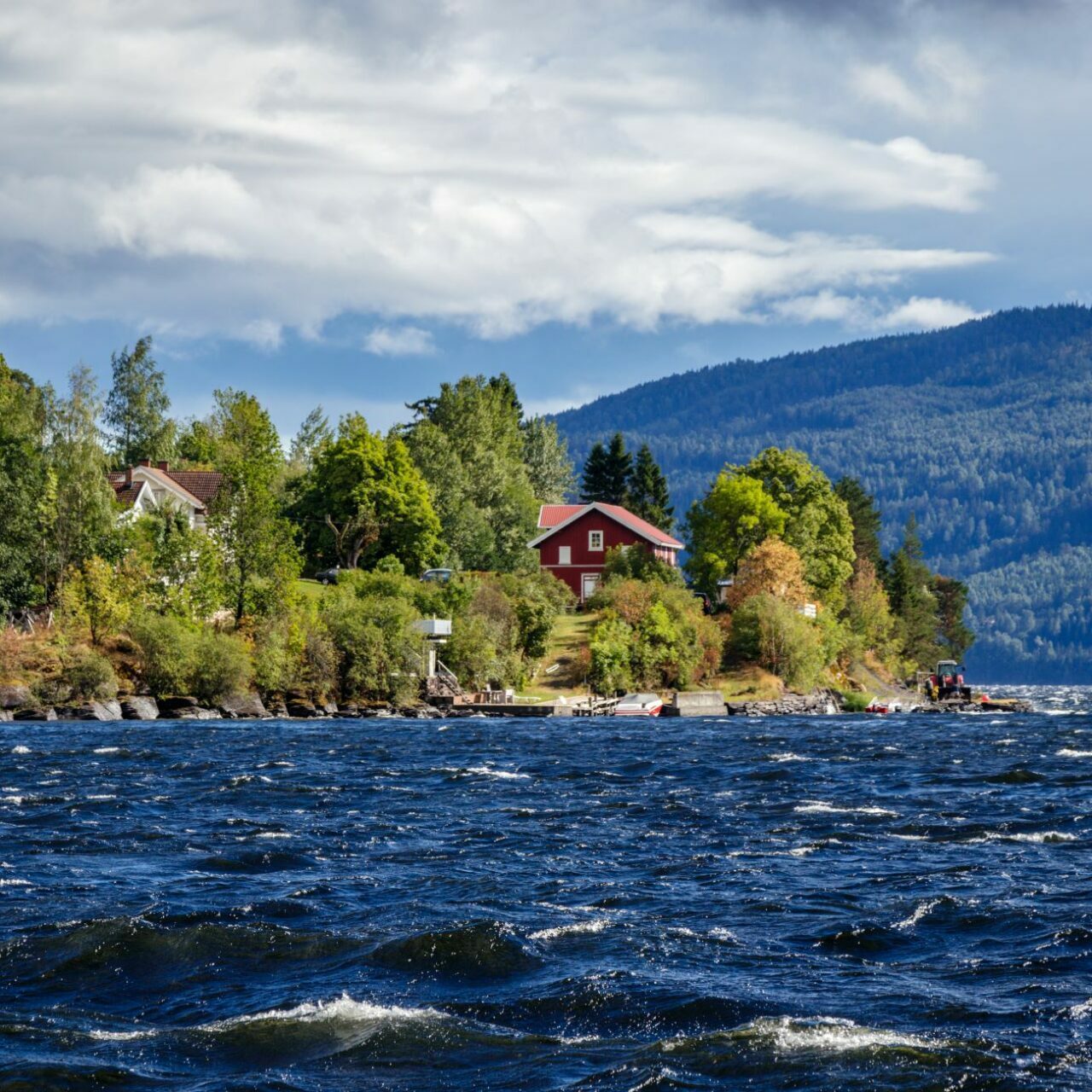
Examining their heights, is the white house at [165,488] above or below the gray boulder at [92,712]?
above

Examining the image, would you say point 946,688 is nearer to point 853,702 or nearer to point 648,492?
point 853,702

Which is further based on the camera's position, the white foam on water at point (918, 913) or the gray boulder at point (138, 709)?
the gray boulder at point (138, 709)

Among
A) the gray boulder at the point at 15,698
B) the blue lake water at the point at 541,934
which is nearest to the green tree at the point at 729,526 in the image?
the gray boulder at the point at 15,698

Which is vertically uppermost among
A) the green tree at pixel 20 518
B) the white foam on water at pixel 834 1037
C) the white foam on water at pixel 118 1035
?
the green tree at pixel 20 518

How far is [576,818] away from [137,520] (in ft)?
197

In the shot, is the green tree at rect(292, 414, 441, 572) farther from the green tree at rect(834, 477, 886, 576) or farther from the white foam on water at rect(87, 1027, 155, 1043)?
the white foam on water at rect(87, 1027, 155, 1043)

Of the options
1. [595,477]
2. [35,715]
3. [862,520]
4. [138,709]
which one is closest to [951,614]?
[862,520]

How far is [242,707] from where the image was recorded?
6888cm

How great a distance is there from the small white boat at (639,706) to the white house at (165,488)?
96.8 ft

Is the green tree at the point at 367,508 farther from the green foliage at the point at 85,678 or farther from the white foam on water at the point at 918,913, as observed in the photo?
the white foam on water at the point at 918,913

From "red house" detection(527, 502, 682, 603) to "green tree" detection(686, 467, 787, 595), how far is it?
6.99 m

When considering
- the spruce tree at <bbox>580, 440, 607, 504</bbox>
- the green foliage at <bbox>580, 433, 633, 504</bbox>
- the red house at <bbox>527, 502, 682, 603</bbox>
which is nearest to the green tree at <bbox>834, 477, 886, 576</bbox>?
the green foliage at <bbox>580, 433, 633, 504</bbox>

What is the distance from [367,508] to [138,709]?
35782mm

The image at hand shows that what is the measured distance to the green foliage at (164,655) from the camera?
68438 millimetres
